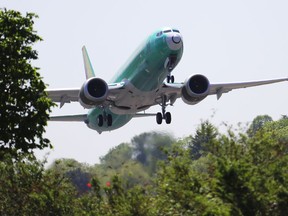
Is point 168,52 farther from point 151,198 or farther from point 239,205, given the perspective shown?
point 239,205

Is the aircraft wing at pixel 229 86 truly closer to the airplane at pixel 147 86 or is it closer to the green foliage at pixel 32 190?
the airplane at pixel 147 86

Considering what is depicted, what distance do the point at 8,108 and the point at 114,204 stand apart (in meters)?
7.07

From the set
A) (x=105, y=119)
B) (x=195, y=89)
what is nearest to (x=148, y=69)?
(x=195, y=89)

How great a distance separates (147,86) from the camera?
5181cm

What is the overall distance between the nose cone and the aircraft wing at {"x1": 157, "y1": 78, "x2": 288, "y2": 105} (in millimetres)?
4259

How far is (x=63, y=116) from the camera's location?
66.8m

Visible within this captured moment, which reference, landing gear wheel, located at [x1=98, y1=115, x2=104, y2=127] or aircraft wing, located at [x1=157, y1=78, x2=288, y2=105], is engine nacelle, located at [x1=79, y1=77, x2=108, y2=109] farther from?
landing gear wheel, located at [x1=98, y1=115, x2=104, y2=127]

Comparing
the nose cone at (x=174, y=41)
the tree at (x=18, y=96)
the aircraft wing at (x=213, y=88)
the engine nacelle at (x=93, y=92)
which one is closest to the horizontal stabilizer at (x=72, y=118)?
the aircraft wing at (x=213, y=88)

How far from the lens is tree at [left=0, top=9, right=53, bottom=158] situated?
36.6 meters

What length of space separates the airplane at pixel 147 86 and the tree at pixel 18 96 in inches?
555

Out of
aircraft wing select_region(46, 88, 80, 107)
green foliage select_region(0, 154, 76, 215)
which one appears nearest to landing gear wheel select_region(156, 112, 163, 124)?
aircraft wing select_region(46, 88, 80, 107)

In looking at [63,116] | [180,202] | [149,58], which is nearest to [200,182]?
[180,202]

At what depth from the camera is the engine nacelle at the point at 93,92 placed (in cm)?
5306

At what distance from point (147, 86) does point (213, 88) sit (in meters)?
9.74
